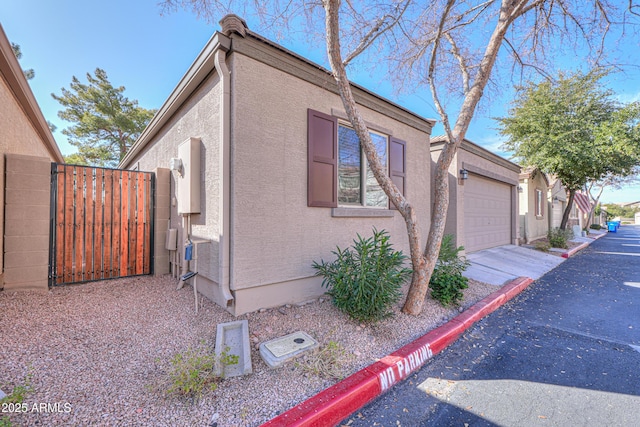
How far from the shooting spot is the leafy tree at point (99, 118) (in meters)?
15.8

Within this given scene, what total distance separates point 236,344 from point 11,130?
4920 millimetres

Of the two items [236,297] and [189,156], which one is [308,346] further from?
[189,156]

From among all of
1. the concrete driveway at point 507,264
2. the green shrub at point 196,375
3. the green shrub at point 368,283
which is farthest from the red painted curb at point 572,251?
the green shrub at point 196,375

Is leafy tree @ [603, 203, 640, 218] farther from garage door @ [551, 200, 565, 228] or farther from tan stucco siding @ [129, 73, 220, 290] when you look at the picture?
tan stucco siding @ [129, 73, 220, 290]

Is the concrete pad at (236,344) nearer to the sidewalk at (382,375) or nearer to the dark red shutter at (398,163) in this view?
the sidewalk at (382,375)

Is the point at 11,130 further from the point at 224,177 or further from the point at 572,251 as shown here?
the point at 572,251

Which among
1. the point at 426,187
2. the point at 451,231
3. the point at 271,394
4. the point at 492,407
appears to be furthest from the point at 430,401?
the point at 451,231

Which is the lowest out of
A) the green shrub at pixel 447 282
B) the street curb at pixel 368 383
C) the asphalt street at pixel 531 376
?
the asphalt street at pixel 531 376

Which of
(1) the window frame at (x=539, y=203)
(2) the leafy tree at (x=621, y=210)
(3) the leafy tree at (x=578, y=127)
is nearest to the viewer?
(3) the leafy tree at (x=578, y=127)

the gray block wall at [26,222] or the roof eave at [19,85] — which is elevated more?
the roof eave at [19,85]

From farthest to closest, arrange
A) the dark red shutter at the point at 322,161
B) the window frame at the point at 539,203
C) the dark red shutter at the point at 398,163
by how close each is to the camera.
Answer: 1. the window frame at the point at 539,203
2. the dark red shutter at the point at 398,163
3. the dark red shutter at the point at 322,161

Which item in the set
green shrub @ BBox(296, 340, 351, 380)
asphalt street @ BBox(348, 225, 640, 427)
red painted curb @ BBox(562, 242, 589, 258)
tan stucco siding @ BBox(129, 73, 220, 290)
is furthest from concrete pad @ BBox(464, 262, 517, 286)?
red painted curb @ BBox(562, 242, 589, 258)

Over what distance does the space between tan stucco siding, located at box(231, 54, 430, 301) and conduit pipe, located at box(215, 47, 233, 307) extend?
0.09 metres

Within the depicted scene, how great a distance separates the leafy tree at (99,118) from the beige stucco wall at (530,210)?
71.5 ft
